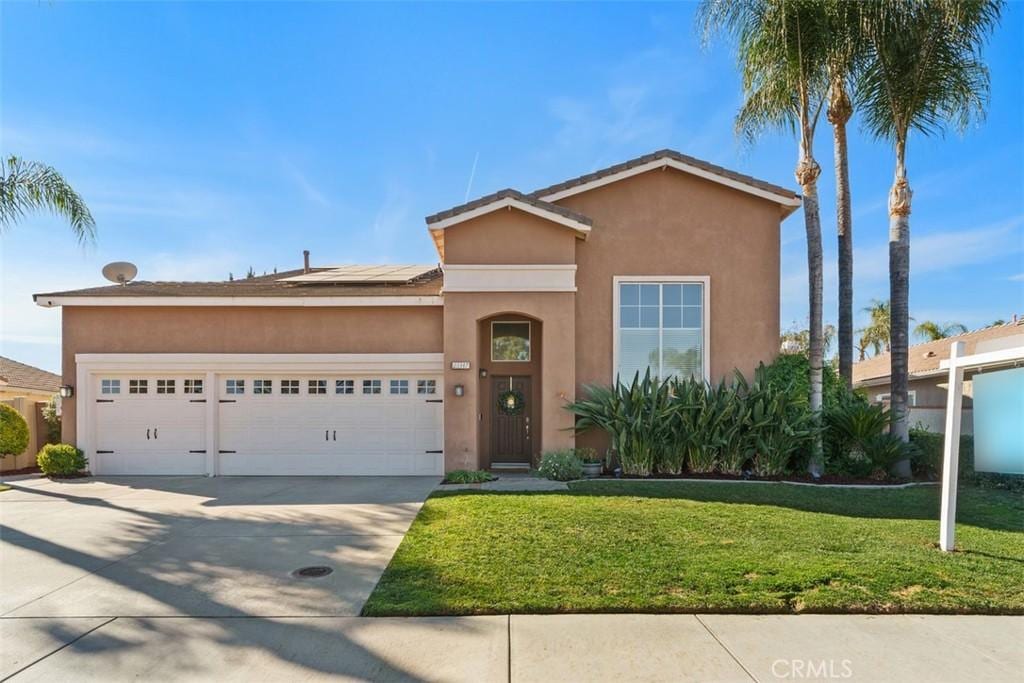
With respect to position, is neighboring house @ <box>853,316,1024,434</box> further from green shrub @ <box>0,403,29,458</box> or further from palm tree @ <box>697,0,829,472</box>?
green shrub @ <box>0,403,29,458</box>

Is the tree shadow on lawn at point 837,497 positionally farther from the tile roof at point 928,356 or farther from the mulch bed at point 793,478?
the tile roof at point 928,356

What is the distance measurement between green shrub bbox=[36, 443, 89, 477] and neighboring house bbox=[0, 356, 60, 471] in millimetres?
2225

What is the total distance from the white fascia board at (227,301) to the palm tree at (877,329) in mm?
31714

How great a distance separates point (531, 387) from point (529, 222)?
3629 mm

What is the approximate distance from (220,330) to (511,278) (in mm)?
6423

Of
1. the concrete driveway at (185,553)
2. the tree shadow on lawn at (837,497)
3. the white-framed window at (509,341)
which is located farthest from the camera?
the white-framed window at (509,341)

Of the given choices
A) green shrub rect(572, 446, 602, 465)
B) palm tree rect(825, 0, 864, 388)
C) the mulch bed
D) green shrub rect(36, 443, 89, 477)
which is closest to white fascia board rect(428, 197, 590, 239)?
green shrub rect(572, 446, 602, 465)

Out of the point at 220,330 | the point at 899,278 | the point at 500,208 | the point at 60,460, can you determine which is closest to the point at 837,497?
the point at 899,278

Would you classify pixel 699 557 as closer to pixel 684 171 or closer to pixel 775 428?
pixel 775 428

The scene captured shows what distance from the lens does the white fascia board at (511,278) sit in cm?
1194

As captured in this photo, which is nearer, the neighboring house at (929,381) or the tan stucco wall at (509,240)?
the tan stucco wall at (509,240)

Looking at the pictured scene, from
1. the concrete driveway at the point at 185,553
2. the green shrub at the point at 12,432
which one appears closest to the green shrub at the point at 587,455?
the concrete driveway at the point at 185,553

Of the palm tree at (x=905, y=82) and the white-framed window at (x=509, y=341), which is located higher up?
the palm tree at (x=905, y=82)

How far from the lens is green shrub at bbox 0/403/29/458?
42.1 feet
